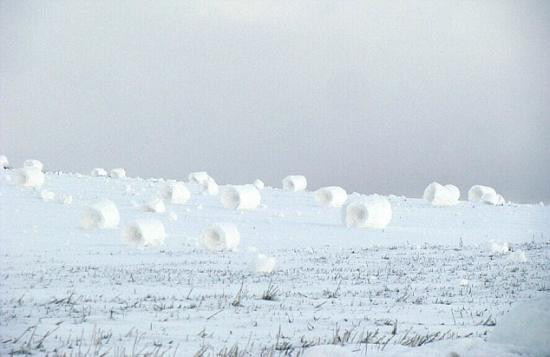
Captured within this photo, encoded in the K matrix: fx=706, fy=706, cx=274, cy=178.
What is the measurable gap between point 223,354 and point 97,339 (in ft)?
4.66

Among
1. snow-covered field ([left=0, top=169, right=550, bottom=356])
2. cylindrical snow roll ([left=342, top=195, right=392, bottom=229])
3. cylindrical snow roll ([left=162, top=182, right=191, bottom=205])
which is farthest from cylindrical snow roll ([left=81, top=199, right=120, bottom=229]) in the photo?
cylindrical snow roll ([left=342, top=195, right=392, bottom=229])

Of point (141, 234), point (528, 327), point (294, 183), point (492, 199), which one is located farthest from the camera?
point (294, 183)

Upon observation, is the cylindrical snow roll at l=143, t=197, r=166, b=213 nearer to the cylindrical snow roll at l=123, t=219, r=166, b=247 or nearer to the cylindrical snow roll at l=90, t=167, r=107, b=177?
the cylindrical snow roll at l=123, t=219, r=166, b=247

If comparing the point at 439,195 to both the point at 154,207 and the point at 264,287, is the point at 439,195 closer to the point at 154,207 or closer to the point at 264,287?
the point at 154,207

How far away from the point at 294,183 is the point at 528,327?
30.4 m

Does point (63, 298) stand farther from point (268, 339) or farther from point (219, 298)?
point (268, 339)

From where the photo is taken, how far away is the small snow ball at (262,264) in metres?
13.7

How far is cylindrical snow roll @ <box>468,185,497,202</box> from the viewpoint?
118 ft

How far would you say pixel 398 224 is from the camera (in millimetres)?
24688

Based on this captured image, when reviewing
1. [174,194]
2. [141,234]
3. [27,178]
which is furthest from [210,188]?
[141,234]

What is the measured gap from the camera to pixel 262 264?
45.0ft

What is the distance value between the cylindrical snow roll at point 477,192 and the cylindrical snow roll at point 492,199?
268mm

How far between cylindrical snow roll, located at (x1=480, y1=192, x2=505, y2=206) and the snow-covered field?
9947 mm

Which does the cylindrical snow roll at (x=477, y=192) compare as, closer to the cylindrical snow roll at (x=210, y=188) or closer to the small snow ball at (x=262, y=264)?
the cylindrical snow roll at (x=210, y=188)
